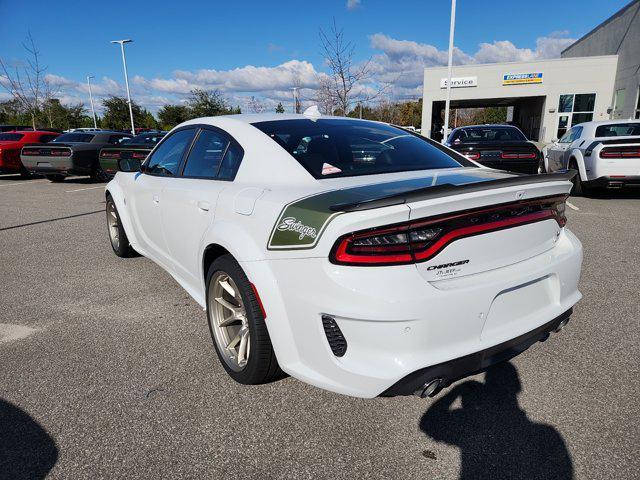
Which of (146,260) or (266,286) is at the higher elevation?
(266,286)

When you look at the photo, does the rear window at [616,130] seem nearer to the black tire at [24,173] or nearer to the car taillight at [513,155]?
the car taillight at [513,155]

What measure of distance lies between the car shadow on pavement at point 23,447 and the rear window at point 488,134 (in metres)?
8.92

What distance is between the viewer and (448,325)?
1.76 metres

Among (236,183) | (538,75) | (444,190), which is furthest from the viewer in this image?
(538,75)

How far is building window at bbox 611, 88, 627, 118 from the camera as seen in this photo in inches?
1168

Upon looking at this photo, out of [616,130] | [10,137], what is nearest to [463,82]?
[616,130]

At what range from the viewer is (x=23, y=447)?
6.55 feet

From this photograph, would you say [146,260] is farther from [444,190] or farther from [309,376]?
[444,190]

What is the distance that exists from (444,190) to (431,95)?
3674 cm

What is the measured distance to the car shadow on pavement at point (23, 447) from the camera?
1.86 metres

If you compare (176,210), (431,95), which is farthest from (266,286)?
(431,95)

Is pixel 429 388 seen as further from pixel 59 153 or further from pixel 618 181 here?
pixel 59 153

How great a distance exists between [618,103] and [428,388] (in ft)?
120

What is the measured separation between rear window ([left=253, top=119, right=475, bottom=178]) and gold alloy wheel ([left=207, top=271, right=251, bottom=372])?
810 millimetres
